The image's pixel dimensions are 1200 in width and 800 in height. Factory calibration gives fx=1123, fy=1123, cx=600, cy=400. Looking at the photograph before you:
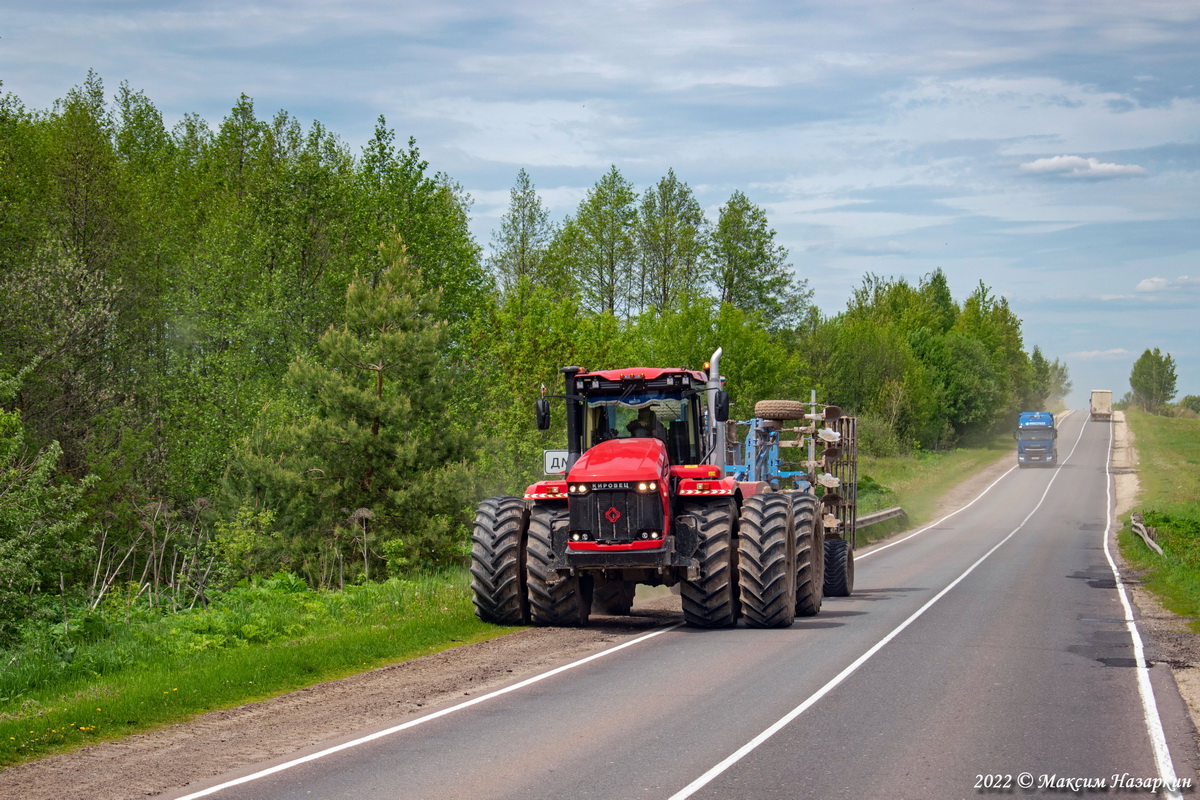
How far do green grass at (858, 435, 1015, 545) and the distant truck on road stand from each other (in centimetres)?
2904

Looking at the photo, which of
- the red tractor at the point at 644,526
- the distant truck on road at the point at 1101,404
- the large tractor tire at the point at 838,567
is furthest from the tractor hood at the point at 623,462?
the distant truck on road at the point at 1101,404

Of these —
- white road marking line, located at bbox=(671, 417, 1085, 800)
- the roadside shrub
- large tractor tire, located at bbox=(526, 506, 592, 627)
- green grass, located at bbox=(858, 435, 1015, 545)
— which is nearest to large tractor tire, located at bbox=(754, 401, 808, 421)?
white road marking line, located at bbox=(671, 417, 1085, 800)

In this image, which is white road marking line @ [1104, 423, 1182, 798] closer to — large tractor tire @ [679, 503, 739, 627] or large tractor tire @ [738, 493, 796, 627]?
large tractor tire @ [738, 493, 796, 627]

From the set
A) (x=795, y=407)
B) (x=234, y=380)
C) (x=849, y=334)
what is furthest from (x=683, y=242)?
(x=795, y=407)

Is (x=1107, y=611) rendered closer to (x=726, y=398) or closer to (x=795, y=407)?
(x=795, y=407)

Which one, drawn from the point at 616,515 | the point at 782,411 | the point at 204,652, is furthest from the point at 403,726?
the point at 782,411

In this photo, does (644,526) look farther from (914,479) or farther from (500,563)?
(914,479)

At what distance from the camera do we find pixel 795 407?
23547 millimetres

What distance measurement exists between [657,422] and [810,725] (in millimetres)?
7267

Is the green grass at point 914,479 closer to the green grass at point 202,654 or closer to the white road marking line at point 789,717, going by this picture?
the white road marking line at point 789,717

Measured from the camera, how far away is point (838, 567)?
2172 centimetres

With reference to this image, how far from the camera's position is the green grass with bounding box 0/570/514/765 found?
10.1m

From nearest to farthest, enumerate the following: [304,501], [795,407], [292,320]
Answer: [795,407] → [304,501] → [292,320]

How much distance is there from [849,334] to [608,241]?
2162 centimetres
